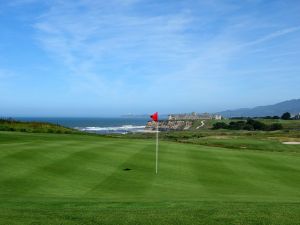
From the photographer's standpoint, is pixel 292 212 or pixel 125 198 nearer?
pixel 292 212

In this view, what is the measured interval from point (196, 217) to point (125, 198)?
4.01 metres

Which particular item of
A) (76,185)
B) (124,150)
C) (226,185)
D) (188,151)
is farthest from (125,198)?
(188,151)

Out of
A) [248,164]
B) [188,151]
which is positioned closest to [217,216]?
[248,164]

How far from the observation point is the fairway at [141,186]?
336 inches

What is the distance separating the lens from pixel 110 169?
16.2 metres

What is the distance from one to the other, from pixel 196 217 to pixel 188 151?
14.5m

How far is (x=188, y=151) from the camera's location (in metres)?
22.8

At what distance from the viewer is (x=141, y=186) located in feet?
46.7

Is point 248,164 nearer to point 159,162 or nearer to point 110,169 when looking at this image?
point 159,162

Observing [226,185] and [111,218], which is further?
[226,185]

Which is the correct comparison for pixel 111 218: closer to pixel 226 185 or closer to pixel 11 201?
pixel 11 201

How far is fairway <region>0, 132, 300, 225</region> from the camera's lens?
852cm

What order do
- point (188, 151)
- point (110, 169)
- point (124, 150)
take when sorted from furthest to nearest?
point (188, 151)
point (124, 150)
point (110, 169)

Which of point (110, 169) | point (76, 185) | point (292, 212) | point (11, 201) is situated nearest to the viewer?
point (292, 212)
